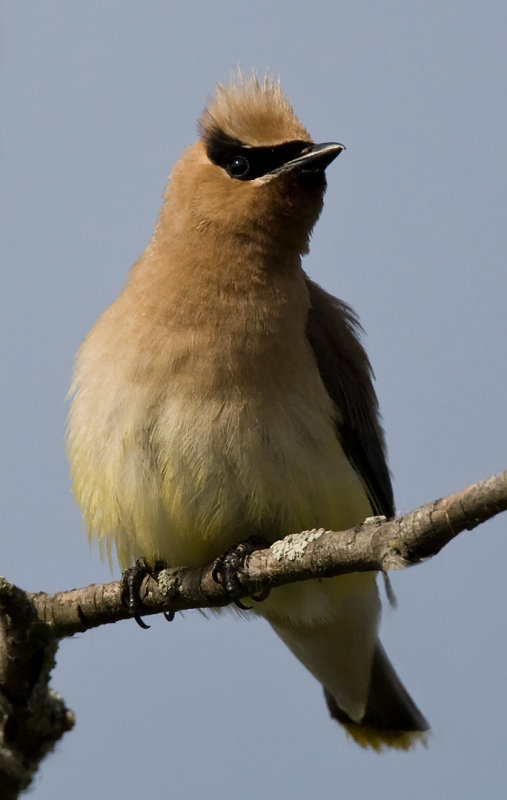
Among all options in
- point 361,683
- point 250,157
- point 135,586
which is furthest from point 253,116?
point 361,683

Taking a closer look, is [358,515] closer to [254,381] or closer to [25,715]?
[254,381]

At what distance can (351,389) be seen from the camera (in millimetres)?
7195

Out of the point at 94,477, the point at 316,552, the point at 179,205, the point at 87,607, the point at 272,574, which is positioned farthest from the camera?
the point at 179,205

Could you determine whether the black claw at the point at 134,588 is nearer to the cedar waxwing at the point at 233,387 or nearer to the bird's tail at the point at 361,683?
the cedar waxwing at the point at 233,387

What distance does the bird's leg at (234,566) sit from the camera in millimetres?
5781

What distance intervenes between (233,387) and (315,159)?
1393mm

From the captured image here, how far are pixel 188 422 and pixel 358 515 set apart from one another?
3.69ft

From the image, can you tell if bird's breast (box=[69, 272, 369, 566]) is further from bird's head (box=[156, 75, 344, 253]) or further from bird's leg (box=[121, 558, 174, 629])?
bird's head (box=[156, 75, 344, 253])

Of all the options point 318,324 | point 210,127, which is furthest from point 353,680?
point 210,127

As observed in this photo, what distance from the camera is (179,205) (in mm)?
6871

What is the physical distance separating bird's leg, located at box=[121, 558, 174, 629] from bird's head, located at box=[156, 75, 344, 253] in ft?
6.06

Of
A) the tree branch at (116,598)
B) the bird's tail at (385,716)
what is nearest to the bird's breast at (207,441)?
the tree branch at (116,598)

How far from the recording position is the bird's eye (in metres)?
6.69

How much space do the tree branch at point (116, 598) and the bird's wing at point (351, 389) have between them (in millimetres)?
1367
